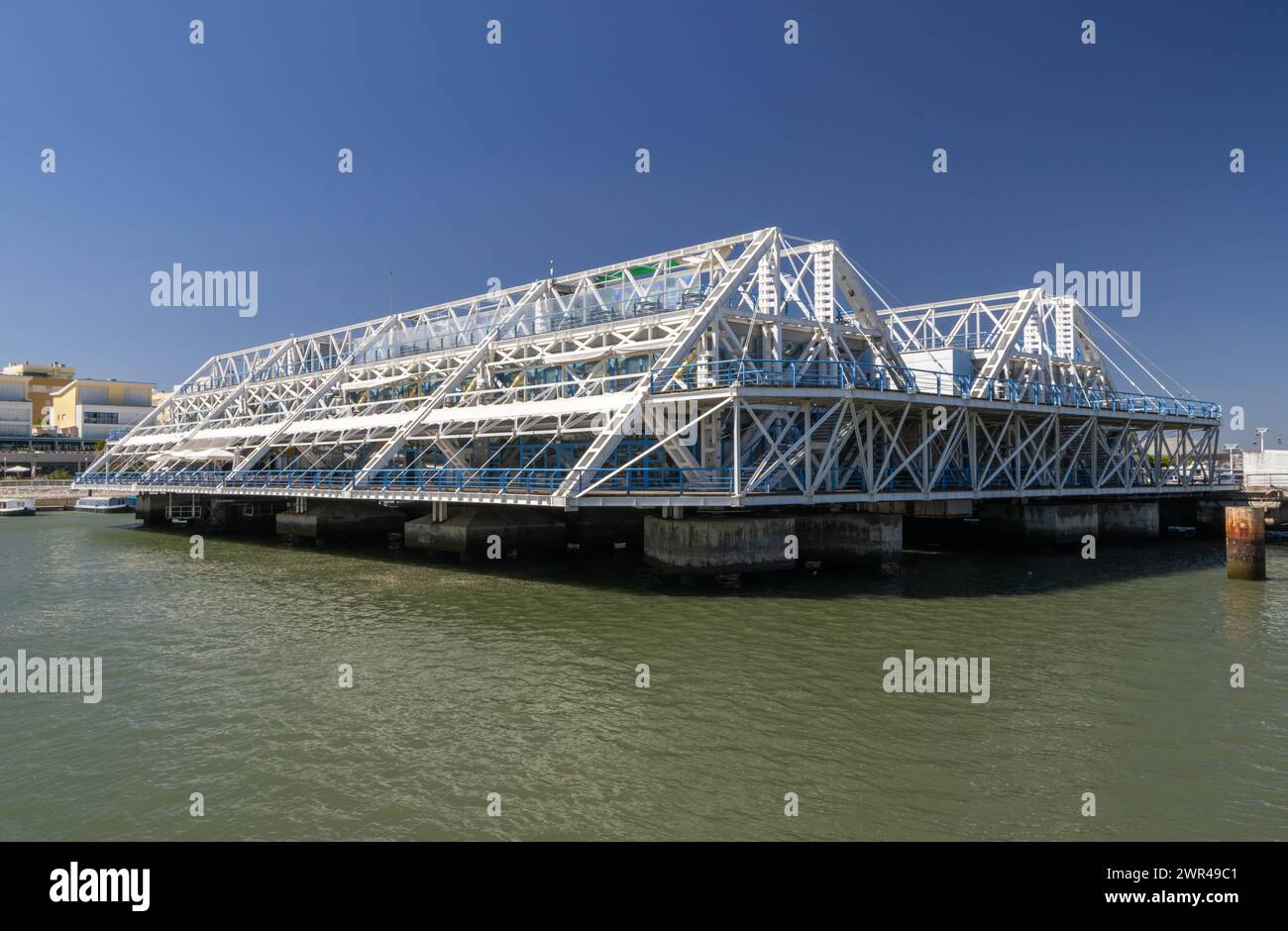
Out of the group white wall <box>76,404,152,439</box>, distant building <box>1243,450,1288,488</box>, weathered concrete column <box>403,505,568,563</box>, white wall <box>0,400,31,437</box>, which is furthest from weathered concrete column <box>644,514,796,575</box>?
white wall <box>0,400,31,437</box>

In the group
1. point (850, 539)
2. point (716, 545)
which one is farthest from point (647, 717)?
point (850, 539)

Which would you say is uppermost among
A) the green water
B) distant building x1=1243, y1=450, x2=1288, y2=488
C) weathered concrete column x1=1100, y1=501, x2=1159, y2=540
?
distant building x1=1243, y1=450, x2=1288, y2=488

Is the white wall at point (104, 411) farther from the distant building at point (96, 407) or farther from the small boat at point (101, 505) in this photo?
the small boat at point (101, 505)

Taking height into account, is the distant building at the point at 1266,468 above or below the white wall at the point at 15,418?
below

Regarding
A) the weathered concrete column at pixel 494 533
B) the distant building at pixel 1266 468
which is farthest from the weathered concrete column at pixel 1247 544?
the distant building at pixel 1266 468

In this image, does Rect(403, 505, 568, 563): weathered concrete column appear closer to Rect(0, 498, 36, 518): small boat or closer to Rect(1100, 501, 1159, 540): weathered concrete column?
Rect(1100, 501, 1159, 540): weathered concrete column

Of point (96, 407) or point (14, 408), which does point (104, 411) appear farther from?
point (14, 408)
